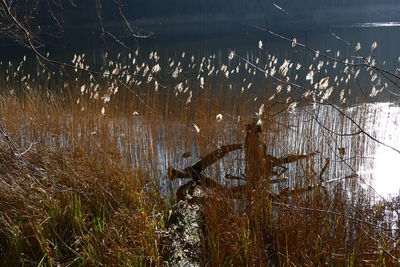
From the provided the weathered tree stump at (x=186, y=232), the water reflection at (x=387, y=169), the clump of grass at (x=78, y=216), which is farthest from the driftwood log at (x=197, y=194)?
the water reflection at (x=387, y=169)

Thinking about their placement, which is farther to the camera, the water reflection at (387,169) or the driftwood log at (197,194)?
the water reflection at (387,169)

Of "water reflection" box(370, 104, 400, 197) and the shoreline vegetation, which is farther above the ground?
the shoreline vegetation

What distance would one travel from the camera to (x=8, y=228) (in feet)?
8.16

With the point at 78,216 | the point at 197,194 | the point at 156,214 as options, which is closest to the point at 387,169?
the point at 197,194

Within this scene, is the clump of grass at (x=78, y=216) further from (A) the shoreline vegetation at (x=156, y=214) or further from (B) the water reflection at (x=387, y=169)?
(B) the water reflection at (x=387, y=169)

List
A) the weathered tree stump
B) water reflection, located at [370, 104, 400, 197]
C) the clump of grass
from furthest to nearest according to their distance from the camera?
water reflection, located at [370, 104, 400, 197] < the clump of grass < the weathered tree stump

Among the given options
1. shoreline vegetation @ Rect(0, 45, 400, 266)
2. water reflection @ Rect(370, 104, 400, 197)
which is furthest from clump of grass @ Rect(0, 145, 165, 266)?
water reflection @ Rect(370, 104, 400, 197)

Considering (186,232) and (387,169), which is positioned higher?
(186,232)

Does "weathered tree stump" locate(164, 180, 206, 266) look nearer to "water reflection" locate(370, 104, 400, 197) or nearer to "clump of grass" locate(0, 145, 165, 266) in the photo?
"clump of grass" locate(0, 145, 165, 266)

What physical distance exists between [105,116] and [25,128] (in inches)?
40.1

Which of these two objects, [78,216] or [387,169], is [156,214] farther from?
[387,169]

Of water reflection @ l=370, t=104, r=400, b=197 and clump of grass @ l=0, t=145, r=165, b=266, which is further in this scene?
water reflection @ l=370, t=104, r=400, b=197

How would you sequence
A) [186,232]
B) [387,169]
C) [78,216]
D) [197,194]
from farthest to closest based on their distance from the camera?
1. [387,169]
2. [197,194]
3. [78,216]
4. [186,232]

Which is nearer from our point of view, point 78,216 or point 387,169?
point 78,216
